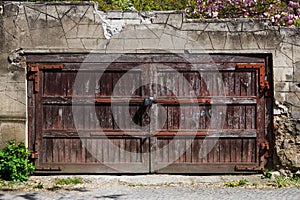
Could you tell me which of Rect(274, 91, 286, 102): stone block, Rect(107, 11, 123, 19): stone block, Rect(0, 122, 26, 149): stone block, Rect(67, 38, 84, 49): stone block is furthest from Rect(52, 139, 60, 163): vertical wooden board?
Rect(274, 91, 286, 102): stone block

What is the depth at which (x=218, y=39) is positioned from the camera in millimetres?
9000

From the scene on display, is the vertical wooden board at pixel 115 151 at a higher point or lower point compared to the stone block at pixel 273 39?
lower

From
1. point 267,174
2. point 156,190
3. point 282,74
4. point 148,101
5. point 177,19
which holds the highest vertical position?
point 177,19

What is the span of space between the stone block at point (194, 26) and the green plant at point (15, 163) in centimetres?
310

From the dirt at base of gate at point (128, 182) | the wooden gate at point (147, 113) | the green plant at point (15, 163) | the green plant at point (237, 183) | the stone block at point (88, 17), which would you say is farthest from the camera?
the wooden gate at point (147, 113)

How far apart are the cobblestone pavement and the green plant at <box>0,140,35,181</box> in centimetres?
30

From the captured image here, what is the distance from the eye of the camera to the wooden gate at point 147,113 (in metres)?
9.05

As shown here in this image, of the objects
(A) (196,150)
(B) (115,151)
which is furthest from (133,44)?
(A) (196,150)

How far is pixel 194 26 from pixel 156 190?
8.58ft

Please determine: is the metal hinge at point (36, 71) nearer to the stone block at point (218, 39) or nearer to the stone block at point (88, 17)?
the stone block at point (88, 17)

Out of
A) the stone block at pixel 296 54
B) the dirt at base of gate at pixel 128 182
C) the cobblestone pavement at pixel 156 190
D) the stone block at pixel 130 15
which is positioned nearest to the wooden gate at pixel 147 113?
the dirt at base of gate at pixel 128 182

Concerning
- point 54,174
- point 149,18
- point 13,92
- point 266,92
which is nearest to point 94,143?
point 54,174

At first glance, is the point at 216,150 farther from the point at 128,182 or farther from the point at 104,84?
the point at 104,84

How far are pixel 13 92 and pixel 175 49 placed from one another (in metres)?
2.61
